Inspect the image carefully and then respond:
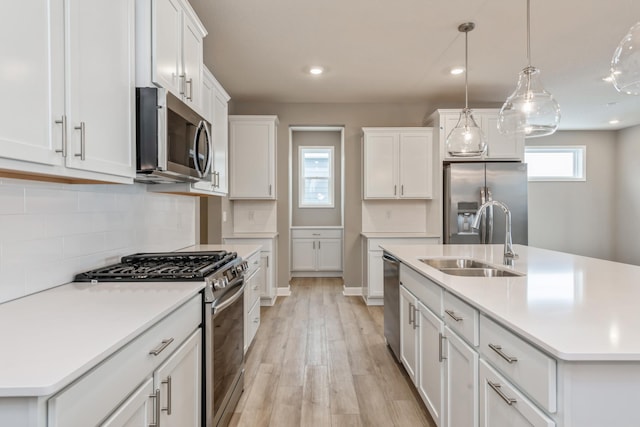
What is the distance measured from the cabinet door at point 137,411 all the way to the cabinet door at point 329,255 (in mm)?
5408

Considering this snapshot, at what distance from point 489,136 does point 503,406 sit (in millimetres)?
4044

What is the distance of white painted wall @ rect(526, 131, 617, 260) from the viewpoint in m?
6.79

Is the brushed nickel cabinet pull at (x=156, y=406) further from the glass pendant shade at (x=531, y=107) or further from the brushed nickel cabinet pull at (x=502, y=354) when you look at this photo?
the glass pendant shade at (x=531, y=107)

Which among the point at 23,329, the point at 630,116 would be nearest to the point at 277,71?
the point at 23,329

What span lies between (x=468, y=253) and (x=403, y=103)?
2926 millimetres

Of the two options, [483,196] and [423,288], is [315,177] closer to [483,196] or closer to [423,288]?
[483,196]

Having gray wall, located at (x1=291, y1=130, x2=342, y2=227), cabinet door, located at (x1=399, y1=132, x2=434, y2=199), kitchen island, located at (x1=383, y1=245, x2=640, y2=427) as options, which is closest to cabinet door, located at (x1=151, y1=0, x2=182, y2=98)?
kitchen island, located at (x1=383, y1=245, x2=640, y2=427)

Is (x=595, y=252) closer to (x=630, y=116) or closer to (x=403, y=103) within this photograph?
(x=630, y=116)

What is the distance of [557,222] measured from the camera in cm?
682

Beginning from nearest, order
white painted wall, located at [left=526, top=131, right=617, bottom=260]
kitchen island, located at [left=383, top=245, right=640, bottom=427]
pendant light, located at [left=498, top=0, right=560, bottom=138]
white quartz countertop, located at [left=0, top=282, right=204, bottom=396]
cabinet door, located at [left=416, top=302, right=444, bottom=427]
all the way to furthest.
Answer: white quartz countertop, located at [left=0, top=282, right=204, bottom=396] → kitchen island, located at [left=383, top=245, right=640, bottom=427] → cabinet door, located at [left=416, top=302, right=444, bottom=427] → pendant light, located at [left=498, top=0, right=560, bottom=138] → white painted wall, located at [left=526, top=131, right=617, bottom=260]

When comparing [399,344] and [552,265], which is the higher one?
[552,265]

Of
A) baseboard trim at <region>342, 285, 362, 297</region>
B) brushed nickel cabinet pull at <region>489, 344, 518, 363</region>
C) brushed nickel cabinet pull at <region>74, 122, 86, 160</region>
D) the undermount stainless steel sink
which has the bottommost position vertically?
baseboard trim at <region>342, 285, 362, 297</region>

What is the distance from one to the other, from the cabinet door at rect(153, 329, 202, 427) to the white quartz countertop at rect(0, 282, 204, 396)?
21cm

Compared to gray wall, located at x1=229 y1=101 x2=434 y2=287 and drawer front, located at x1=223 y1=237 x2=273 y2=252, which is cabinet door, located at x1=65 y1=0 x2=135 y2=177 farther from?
gray wall, located at x1=229 y1=101 x2=434 y2=287
